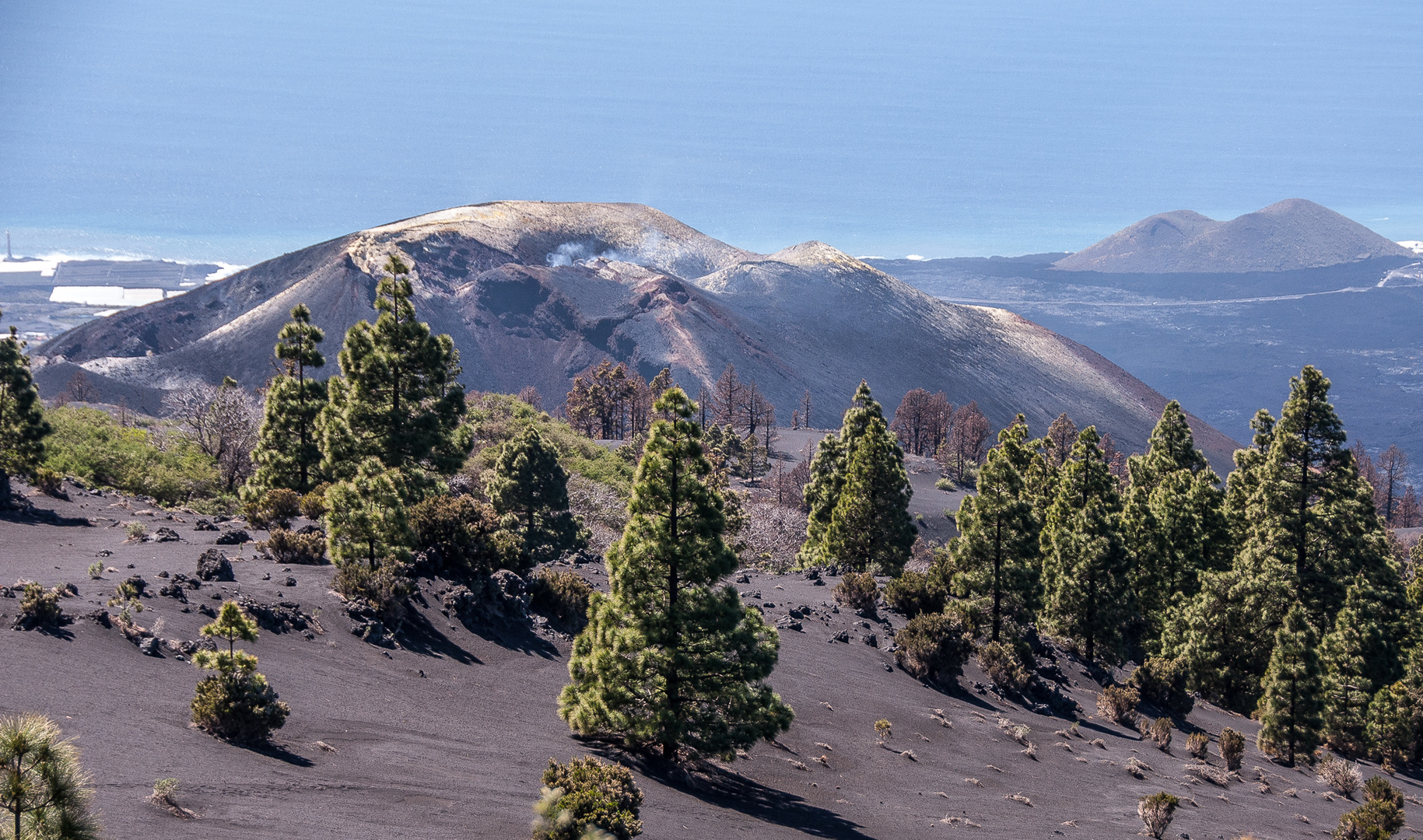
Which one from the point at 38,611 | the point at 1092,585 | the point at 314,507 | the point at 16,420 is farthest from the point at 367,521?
the point at 1092,585

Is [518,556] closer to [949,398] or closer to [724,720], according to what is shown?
[724,720]

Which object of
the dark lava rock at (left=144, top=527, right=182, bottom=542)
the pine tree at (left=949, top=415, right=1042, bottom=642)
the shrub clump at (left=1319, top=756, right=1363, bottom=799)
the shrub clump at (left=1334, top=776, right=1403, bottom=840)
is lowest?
the shrub clump at (left=1319, top=756, right=1363, bottom=799)

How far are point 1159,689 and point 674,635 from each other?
84.9ft

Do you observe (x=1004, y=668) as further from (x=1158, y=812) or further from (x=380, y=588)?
(x=380, y=588)

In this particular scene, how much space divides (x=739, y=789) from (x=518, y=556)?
12.6 meters

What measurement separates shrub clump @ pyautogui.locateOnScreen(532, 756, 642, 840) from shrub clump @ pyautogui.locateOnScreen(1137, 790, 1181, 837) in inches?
441

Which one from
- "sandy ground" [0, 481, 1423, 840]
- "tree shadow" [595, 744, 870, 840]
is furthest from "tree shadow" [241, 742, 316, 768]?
"tree shadow" [595, 744, 870, 840]

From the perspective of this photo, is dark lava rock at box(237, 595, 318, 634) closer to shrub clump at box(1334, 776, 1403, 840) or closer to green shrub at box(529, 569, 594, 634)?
green shrub at box(529, 569, 594, 634)

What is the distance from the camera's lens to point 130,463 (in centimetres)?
5081

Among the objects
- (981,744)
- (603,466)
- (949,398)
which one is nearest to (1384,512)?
(949,398)

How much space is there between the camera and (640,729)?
66.7ft

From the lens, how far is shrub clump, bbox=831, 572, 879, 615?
38844mm

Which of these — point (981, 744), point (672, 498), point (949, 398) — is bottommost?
point (981, 744)

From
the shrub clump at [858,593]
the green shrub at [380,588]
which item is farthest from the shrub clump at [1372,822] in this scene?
the green shrub at [380,588]
